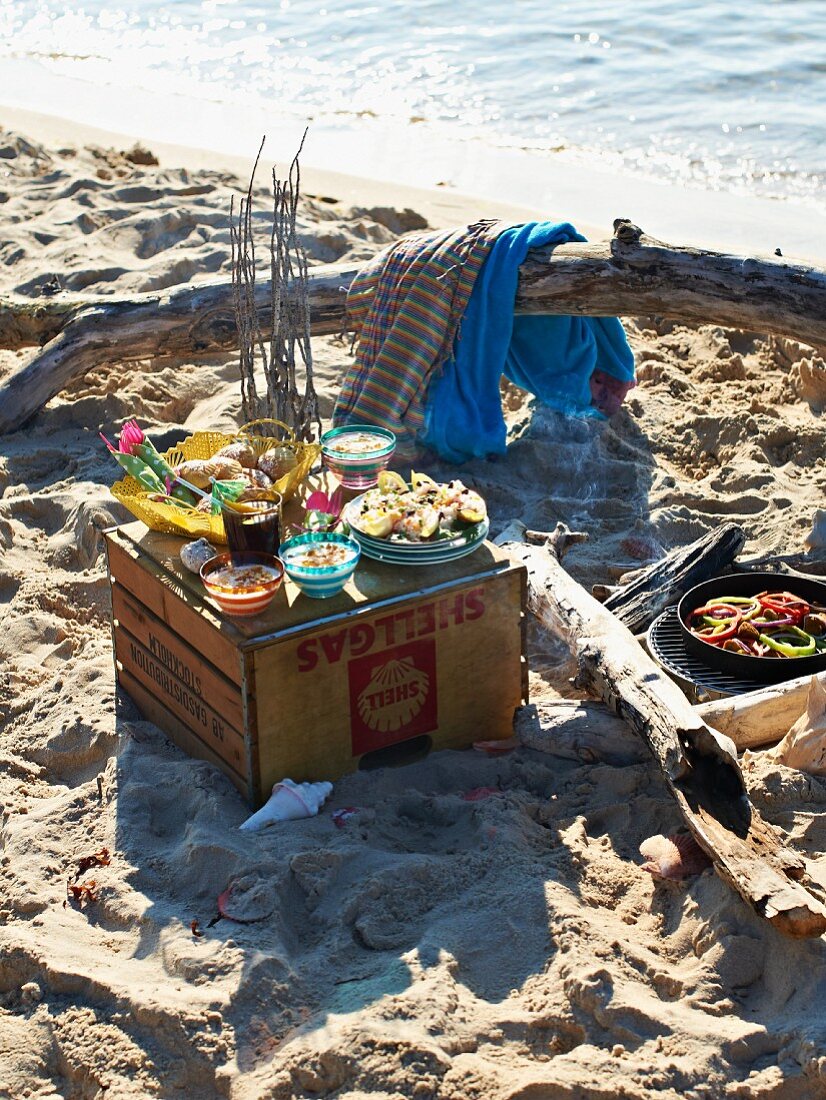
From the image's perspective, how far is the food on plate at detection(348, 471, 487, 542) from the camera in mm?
3932

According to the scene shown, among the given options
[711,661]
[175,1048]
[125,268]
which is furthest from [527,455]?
[175,1048]

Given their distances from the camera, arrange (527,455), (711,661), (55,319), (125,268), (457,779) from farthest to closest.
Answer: (125,268), (55,319), (527,455), (711,661), (457,779)

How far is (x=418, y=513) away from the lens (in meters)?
4.01

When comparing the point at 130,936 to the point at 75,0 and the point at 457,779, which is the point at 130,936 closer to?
the point at 457,779

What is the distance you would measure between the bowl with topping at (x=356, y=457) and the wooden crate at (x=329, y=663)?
530 mm

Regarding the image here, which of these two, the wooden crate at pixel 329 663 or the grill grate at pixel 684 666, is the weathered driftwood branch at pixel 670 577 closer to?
the grill grate at pixel 684 666

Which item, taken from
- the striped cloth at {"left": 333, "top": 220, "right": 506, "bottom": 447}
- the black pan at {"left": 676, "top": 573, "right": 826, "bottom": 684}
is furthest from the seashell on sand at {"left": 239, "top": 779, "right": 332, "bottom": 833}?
the striped cloth at {"left": 333, "top": 220, "right": 506, "bottom": 447}

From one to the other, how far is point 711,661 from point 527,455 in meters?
2.03

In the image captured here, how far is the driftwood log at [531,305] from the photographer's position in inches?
222

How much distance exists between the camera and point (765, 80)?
13055 mm

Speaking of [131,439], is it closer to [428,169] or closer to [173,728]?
[173,728]

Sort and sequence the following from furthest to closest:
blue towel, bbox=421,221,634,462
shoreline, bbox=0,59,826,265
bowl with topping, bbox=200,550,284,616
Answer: shoreline, bbox=0,59,826,265 → blue towel, bbox=421,221,634,462 → bowl with topping, bbox=200,550,284,616

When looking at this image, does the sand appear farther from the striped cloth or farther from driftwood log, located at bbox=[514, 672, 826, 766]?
the striped cloth

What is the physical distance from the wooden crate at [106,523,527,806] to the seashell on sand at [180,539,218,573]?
42 millimetres
